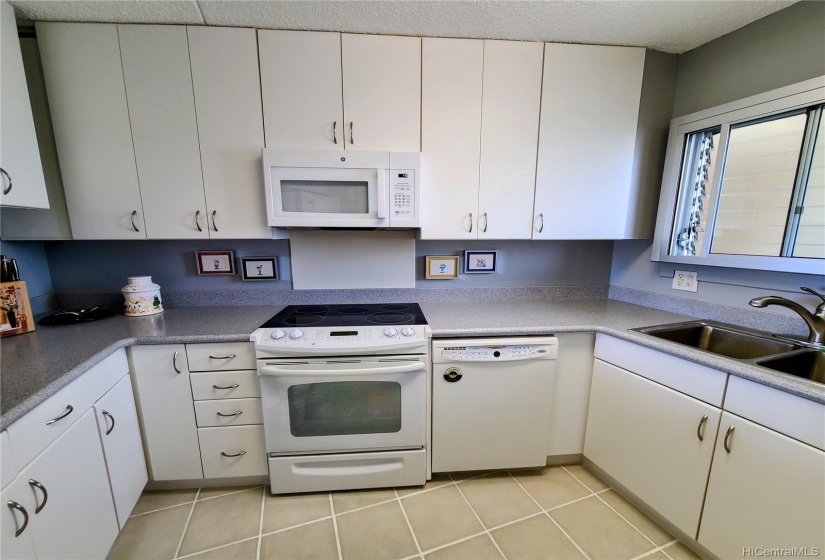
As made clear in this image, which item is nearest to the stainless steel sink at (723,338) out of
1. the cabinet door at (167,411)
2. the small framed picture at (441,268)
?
the small framed picture at (441,268)

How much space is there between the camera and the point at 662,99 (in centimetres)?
169

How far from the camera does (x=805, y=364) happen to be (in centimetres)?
120

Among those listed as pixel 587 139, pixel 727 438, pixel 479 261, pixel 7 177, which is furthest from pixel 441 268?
pixel 7 177

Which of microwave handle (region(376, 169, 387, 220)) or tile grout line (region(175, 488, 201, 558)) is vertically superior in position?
microwave handle (region(376, 169, 387, 220))

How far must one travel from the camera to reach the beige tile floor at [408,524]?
125 centimetres

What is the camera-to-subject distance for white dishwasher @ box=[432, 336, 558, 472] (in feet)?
4.74

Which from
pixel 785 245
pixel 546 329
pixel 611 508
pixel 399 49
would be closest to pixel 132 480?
pixel 546 329

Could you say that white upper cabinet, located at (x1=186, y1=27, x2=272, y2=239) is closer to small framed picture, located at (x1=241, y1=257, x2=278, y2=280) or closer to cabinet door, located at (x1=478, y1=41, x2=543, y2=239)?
small framed picture, located at (x1=241, y1=257, x2=278, y2=280)

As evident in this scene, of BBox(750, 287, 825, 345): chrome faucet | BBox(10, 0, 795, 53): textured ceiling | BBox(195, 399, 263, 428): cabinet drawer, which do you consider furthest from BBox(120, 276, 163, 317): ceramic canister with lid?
BBox(750, 287, 825, 345): chrome faucet

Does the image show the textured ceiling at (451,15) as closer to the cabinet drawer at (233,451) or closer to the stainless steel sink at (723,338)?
the stainless steel sink at (723,338)

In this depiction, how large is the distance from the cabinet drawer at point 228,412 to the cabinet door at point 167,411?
46 mm

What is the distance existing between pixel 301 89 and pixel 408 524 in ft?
6.99

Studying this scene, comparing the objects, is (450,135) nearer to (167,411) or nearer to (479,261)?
(479,261)

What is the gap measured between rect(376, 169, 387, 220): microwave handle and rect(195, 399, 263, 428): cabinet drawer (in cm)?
110
